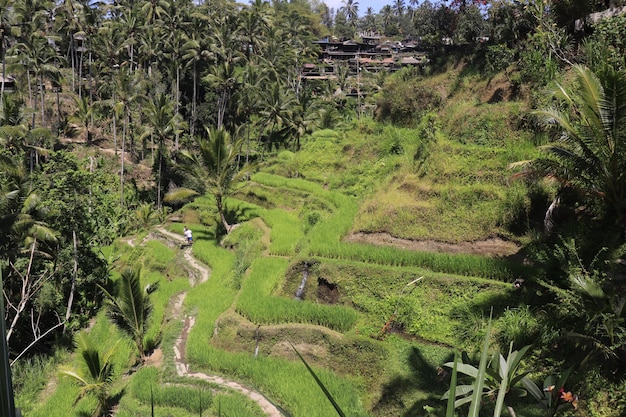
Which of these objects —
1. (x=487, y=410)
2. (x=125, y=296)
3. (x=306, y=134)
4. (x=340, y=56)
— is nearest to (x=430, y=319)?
(x=487, y=410)

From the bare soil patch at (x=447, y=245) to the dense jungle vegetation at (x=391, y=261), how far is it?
43 mm

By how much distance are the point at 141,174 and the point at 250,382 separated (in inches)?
884

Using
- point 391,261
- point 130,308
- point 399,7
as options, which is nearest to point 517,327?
point 391,261

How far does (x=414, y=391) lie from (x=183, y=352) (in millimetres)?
5656

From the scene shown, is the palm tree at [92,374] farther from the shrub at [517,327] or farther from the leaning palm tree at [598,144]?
the leaning palm tree at [598,144]

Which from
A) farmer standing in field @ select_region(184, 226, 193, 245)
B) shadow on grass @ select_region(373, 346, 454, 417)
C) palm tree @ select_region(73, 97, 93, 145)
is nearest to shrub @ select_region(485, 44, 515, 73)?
shadow on grass @ select_region(373, 346, 454, 417)

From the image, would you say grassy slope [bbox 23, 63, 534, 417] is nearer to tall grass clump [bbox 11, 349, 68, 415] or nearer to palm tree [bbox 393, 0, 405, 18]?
tall grass clump [bbox 11, 349, 68, 415]

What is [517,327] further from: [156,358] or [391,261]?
[156,358]

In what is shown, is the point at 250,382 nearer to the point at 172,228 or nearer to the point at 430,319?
the point at 430,319

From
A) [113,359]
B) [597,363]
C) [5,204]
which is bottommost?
[113,359]

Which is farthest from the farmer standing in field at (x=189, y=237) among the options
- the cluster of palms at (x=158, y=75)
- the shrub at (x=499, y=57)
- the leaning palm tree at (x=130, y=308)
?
the shrub at (x=499, y=57)

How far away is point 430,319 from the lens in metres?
7.94

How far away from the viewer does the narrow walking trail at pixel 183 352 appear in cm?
786

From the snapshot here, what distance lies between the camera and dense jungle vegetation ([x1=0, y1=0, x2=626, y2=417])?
6.17 meters
